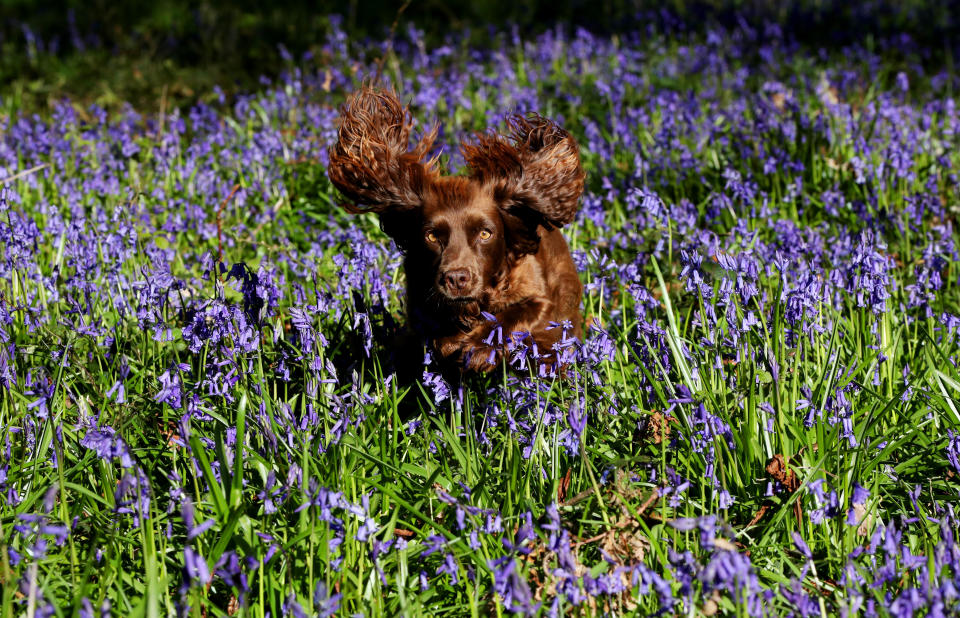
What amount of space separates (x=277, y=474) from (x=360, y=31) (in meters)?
8.51

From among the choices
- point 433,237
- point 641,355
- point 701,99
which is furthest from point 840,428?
point 701,99

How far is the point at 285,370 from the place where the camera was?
10.1ft

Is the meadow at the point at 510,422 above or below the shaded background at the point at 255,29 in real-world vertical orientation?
below

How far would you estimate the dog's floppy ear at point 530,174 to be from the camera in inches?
147

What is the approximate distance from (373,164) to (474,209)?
449mm

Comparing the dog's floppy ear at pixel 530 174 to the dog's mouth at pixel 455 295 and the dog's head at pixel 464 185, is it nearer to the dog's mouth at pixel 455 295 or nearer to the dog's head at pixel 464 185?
the dog's head at pixel 464 185

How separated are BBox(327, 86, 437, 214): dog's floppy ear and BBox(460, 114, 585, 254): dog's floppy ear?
24 centimetres

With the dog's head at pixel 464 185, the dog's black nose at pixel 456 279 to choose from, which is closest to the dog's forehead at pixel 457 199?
the dog's head at pixel 464 185

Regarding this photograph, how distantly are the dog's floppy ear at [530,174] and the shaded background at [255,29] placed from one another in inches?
167

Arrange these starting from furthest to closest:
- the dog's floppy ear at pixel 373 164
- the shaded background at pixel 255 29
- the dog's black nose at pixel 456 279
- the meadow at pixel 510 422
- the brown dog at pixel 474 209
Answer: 1. the shaded background at pixel 255 29
2. the dog's floppy ear at pixel 373 164
3. the brown dog at pixel 474 209
4. the dog's black nose at pixel 456 279
5. the meadow at pixel 510 422

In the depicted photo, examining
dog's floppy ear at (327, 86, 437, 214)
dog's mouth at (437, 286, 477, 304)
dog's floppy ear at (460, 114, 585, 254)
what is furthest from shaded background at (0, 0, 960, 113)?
dog's mouth at (437, 286, 477, 304)

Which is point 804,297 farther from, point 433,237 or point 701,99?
point 701,99

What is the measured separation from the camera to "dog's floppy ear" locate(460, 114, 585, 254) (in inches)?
147

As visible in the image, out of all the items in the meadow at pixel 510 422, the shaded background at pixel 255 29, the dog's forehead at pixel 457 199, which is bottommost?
the meadow at pixel 510 422
